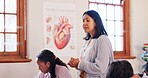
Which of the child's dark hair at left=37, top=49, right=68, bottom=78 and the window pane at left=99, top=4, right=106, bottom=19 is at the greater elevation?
the window pane at left=99, top=4, right=106, bottom=19

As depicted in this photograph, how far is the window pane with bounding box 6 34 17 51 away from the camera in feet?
11.6

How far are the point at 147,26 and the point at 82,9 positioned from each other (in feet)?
4.66

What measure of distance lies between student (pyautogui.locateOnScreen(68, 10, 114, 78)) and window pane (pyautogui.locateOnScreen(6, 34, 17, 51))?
1.34 metres

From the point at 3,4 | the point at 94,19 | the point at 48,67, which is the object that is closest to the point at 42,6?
the point at 3,4

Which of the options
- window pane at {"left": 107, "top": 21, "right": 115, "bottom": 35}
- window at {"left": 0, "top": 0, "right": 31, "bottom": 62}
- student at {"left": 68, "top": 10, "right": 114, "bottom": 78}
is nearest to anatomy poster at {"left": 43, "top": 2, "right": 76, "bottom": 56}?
window at {"left": 0, "top": 0, "right": 31, "bottom": 62}

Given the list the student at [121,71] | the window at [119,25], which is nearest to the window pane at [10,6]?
the window at [119,25]

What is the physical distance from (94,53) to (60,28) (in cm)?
157

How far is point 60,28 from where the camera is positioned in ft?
12.8

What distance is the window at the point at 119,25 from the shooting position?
15.0ft

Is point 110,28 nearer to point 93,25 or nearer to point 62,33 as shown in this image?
point 62,33

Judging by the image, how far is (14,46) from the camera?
3.55 m

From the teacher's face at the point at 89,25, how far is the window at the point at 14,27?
1.31 metres

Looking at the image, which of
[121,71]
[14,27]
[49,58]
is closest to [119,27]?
[14,27]

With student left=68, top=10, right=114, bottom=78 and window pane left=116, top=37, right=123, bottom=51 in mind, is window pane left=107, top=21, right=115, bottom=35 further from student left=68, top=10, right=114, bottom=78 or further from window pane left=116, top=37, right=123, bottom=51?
student left=68, top=10, right=114, bottom=78
